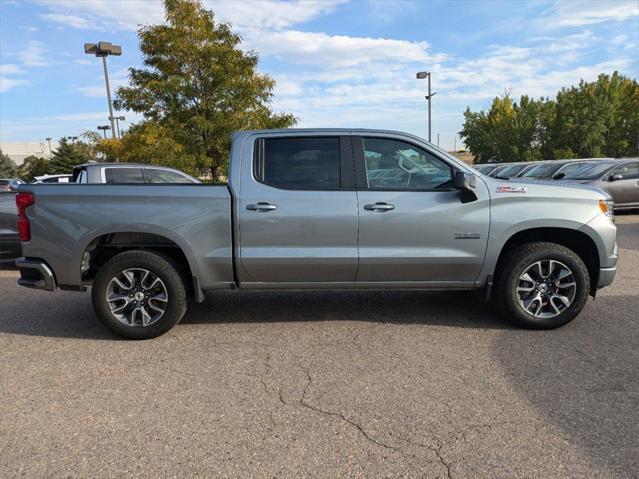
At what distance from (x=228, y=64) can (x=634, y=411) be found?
47.0ft

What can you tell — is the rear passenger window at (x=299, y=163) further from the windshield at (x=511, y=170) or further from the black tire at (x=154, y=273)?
the windshield at (x=511, y=170)

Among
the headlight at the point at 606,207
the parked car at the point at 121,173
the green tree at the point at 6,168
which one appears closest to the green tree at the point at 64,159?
the green tree at the point at 6,168

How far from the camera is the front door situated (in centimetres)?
452

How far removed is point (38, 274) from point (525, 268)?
4.49 meters

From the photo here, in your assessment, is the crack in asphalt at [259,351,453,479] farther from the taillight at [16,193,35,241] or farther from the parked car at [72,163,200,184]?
the parked car at [72,163,200,184]

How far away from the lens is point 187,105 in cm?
1547

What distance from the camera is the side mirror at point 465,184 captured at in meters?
4.37

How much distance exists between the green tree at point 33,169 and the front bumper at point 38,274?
50156mm

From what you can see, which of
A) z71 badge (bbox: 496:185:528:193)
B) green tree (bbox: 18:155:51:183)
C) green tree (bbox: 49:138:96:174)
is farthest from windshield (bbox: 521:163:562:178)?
green tree (bbox: 18:155:51:183)

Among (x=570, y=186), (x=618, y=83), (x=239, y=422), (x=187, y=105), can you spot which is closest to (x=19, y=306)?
(x=239, y=422)

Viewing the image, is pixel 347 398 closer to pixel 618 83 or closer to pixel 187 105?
pixel 187 105

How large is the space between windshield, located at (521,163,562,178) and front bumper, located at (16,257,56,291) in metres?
16.1

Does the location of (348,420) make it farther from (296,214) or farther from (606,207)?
(606,207)

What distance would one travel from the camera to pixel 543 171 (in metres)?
17.6
